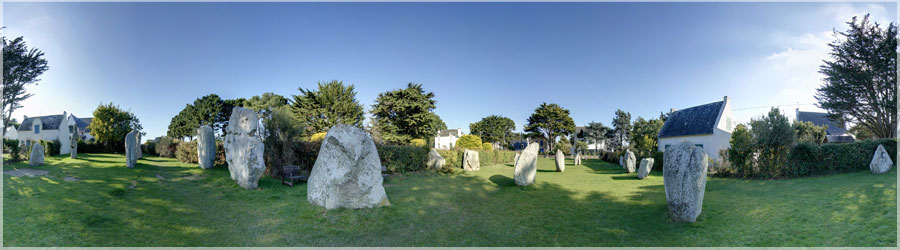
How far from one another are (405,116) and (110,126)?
75.7 feet

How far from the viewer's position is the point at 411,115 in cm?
2942

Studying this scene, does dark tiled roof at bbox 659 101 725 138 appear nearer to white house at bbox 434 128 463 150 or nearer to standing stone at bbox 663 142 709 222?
standing stone at bbox 663 142 709 222

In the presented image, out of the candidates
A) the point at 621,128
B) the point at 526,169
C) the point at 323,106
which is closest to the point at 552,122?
the point at 621,128

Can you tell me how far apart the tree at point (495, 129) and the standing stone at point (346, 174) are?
56964 mm

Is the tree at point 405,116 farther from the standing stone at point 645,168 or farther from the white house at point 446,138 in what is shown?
the white house at point 446,138

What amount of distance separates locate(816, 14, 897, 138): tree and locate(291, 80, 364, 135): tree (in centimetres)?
3139

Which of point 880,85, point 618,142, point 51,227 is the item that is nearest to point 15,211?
point 51,227

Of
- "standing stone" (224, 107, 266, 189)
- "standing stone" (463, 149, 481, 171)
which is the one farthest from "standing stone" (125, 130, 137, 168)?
"standing stone" (463, 149, 481, 171)

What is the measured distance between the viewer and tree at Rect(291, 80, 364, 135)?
96.2 ft

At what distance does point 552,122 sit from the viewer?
51.1 metres

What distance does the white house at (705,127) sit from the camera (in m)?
22.4

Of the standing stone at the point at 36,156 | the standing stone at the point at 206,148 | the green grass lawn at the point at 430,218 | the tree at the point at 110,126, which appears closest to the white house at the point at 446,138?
the tree at the point at 110,126

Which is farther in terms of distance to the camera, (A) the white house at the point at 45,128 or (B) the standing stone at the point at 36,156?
(A) the white house at the point at 45,128

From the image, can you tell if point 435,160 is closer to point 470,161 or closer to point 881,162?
point 470,161
